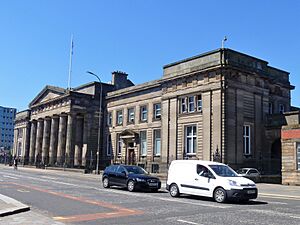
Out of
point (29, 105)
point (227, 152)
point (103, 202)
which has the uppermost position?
point (29, 105)

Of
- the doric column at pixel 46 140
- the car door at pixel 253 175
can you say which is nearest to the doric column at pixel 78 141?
the doric column at pixel 46 140

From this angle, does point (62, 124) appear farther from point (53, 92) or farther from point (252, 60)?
point (252, 60)

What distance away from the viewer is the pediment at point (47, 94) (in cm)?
6209

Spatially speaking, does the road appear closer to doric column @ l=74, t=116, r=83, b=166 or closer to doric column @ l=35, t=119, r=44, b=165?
doric column @ l=74, t=116, r=83, b=166

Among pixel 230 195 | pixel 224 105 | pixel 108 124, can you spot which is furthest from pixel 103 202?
pixel 108 124

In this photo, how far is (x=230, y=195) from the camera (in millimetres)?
15859

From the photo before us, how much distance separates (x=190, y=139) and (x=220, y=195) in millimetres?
22837

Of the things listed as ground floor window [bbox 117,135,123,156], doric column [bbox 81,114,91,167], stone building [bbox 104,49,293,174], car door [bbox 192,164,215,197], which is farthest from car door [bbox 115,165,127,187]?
doric column [bbox 81,114,91,167]

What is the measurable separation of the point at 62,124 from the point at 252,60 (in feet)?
103

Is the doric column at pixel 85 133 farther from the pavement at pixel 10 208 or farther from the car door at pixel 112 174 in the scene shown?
the pavement at pixel 10 208

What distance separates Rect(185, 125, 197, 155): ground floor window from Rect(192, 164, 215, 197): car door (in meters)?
20.7

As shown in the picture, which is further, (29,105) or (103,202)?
(29,105)

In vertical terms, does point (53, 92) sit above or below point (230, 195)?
above

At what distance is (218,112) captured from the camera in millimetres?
35594
